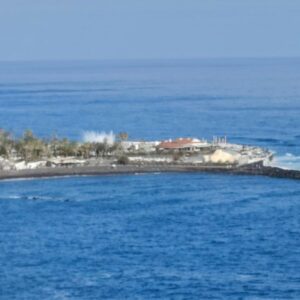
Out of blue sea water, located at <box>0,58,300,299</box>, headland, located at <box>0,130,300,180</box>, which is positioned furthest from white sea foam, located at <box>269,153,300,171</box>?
headland, located at <box>0,130,300,180</box>

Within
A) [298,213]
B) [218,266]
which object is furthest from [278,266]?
[298,213]

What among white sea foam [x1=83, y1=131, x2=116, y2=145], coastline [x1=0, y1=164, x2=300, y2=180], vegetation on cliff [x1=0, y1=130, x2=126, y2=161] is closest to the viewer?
coastline [x1=0, y1=164, x2=300, y2=180]

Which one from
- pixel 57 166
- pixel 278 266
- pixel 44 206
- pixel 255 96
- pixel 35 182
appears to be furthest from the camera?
pixel 255 96

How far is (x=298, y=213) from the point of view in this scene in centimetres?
5659

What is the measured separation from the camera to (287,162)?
265ft

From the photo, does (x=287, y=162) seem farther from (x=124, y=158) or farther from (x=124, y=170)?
(x=124, y=170)

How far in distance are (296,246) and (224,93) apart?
12420 centimetres

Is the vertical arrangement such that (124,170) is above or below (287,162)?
below

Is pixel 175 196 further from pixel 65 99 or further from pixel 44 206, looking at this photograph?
pixel 65 99

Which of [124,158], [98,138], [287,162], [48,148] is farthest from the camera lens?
[98,138]

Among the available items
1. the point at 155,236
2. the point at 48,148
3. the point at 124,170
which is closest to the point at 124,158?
the point at 124,170

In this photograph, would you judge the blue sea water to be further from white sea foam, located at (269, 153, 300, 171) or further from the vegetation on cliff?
the vegetation on cliff

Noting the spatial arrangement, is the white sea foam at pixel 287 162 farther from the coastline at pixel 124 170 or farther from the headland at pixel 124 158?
the coastline at pixel 124 170

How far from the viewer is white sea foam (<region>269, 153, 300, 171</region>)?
255 feet
